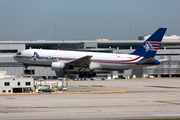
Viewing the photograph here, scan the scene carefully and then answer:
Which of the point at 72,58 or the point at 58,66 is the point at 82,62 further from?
the point at 58,66

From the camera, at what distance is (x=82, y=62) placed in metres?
58.0

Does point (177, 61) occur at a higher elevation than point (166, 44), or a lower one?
lower

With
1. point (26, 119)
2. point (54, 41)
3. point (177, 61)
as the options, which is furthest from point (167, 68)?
point (26, 119)

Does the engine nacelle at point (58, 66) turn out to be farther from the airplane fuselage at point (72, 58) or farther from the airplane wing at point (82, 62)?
the airplane fuselage at point (72, 58)

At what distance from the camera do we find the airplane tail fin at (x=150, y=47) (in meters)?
60.6

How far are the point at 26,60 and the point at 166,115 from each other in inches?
1543

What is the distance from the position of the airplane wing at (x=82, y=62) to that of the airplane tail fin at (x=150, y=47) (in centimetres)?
998

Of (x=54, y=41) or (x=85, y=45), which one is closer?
(x=85, y=45)

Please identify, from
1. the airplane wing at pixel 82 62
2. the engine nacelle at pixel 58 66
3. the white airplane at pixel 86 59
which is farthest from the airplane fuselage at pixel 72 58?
the engine nacelle at pixel 58 66

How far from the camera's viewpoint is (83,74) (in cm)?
6050

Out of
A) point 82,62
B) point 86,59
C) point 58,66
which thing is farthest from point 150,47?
point 58,66

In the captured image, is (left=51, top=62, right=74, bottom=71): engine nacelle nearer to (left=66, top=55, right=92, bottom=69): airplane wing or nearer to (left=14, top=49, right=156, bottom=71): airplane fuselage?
(left=66, top=55, right=92, bottom=69): airplane wing

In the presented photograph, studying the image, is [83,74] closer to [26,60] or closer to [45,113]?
[26,60]

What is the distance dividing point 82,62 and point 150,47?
1468cm
